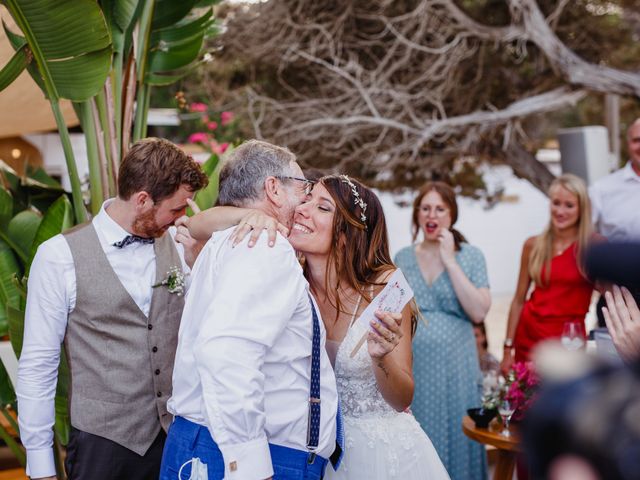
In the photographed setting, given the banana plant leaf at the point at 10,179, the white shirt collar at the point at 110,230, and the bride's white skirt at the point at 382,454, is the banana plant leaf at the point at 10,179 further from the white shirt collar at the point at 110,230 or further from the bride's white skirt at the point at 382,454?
the bride's white skirt at the point at 382,454

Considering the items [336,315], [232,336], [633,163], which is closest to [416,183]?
[633,163]

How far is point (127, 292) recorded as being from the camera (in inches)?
104

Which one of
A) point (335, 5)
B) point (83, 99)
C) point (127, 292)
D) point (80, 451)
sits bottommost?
Result: point (80, 451)

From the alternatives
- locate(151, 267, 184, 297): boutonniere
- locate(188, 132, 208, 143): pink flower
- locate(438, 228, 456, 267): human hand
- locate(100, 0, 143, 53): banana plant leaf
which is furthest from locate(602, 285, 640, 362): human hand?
locate(188, 132, 208, 143): pink flower

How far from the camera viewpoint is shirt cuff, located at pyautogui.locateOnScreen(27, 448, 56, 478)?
265 centimetres

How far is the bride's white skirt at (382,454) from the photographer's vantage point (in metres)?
2.74

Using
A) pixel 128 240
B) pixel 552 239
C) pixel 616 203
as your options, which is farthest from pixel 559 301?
pixel 128 240

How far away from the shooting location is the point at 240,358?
1.86 metres

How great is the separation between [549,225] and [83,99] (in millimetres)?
3058

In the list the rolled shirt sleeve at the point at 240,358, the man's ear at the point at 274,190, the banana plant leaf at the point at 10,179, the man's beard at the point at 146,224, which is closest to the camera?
the rolled shirt sleeve at the point at 240,358

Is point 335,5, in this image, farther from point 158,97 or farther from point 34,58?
point 158,97

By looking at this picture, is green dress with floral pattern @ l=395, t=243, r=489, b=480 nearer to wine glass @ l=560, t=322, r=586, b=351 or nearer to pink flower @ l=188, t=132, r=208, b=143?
wine glass @ l=560, t=322, r=586, b=351

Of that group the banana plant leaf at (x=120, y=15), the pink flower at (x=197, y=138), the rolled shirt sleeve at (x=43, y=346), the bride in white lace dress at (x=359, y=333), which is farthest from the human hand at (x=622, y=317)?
the pink flower at (x=197, y=138)

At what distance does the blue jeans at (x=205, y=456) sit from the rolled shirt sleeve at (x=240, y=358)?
149 mm
